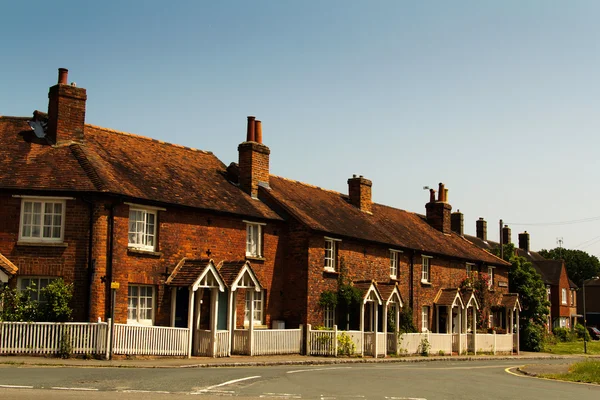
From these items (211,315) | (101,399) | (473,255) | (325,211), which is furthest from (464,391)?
(473,255)

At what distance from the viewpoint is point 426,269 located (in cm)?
4216

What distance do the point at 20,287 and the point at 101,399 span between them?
1351 centimetres

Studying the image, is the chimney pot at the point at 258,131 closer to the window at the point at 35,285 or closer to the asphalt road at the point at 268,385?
the window at the point at 35,285

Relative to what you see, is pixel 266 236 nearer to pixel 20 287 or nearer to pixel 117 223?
pixel 117 223

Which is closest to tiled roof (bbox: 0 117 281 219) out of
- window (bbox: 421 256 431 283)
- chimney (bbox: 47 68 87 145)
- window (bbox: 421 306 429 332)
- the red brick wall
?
chimney (bbox: 47 68 87 145)

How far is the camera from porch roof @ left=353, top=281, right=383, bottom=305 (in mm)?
34281

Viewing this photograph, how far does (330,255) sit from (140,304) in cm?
1045

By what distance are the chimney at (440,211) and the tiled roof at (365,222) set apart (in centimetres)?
53

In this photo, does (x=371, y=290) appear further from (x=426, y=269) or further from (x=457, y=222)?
(x=457, y=222)

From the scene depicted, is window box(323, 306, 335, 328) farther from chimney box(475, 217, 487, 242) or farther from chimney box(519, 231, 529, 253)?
chimney box(519, 231, 529, 253)

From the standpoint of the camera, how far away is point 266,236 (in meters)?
32.3

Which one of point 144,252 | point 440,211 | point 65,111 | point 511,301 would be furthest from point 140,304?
point 511,301

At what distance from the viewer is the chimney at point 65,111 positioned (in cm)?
2783

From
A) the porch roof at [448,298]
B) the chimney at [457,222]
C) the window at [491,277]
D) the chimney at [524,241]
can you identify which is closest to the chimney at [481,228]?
the chimney at [524,241]
